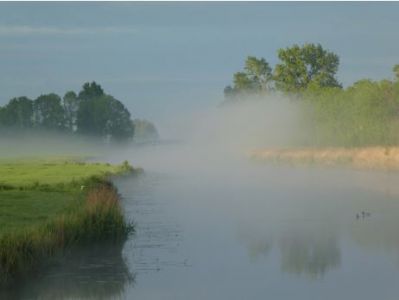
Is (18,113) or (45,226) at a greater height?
(18,113)

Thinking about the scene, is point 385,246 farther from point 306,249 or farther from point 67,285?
point 67,285

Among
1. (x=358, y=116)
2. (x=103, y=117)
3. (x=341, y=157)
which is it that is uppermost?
(x=103, y=117)

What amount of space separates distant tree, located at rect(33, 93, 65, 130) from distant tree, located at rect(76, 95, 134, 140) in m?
5.70

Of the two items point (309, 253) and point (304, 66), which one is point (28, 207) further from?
point (304, 66)

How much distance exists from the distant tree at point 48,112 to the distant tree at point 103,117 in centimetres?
570

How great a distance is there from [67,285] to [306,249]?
8693 millimetres

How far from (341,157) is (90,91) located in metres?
106

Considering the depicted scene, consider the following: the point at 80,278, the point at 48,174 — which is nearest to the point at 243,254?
the point at 80,278

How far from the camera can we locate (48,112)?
174 meters

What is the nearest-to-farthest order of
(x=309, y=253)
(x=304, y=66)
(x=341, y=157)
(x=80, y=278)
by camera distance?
(x=80, y=278)
(x=309, y=253)
(x=341, y=157)
(x=304, y=66)

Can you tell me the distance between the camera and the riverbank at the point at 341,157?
235 feet

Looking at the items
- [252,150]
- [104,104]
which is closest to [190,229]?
[252,150]

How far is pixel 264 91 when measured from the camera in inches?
5384

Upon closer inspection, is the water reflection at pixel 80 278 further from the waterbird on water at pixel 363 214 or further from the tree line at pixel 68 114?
the tree line at pixel 68 114
